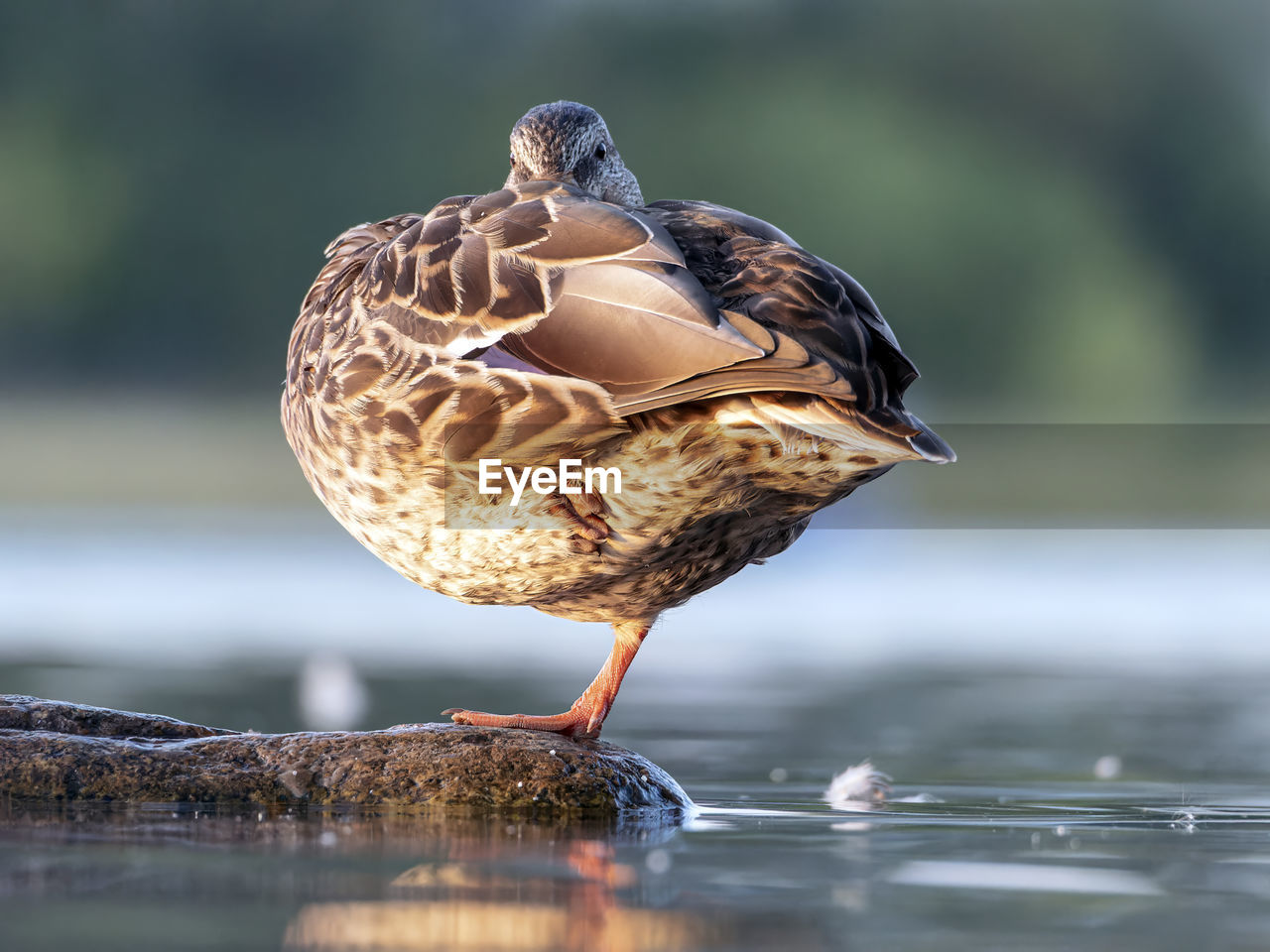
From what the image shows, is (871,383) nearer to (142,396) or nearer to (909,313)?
(142,396)

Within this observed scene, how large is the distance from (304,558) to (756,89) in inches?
805

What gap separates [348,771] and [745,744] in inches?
51.4

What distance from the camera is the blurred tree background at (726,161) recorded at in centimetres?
2122

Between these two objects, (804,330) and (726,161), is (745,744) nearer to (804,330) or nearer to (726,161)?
(804,330)

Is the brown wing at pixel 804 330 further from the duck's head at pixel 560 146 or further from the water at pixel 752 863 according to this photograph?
Answer: the duck's head at pixel 560 146

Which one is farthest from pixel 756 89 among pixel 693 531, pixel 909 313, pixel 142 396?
pixel 693 531

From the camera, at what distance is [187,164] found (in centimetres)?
2597

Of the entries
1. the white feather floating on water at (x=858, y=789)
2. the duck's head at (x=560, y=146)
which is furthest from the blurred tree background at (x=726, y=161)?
the white feather floating on water at (x=858, y=789)

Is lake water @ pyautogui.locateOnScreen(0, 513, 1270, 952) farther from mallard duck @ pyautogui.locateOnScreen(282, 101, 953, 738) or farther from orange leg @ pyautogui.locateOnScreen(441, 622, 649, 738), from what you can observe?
mallard duck @ pyautogui.locateOnScreen(282, 101, 953, 738)

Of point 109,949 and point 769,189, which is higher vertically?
point 769,189

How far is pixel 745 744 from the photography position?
171 inches

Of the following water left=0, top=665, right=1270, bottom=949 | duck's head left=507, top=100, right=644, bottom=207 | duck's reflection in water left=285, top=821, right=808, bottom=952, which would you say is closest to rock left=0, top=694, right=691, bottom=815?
water left=0, top=665, right=1270, bottom=949

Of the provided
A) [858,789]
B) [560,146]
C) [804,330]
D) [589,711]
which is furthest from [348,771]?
[560,146]

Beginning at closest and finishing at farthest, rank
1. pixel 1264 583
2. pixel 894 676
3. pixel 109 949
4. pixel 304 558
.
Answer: pixel 109 949
pixel 894 676
pixel 1264 583
pixel 304 558
